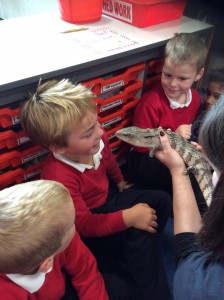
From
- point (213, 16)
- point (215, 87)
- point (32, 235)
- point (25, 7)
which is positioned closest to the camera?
point (32, 235)

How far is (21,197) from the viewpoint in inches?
27.5

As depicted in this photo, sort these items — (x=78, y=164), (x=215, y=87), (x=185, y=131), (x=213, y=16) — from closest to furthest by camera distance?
(x=78, y=164) < (x=185, y=131) < (x=215, y=87) < (x=213, y=16)

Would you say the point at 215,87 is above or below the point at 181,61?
below

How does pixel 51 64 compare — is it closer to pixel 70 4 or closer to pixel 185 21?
pixel 70 4

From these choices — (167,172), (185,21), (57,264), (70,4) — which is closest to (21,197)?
(57,264)

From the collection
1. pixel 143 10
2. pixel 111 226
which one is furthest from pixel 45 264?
pixel 143 10

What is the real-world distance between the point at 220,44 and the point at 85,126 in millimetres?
1683

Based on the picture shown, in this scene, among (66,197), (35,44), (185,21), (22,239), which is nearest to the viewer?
(22,239)

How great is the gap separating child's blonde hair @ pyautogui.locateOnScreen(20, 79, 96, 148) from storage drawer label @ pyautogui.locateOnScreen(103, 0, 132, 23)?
74 centimetres

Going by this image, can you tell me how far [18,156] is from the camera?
111 centimetres

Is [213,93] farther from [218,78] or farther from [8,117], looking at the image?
[8,117]

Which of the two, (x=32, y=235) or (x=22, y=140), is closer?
(x=32, y=235)

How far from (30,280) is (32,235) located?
178 mm

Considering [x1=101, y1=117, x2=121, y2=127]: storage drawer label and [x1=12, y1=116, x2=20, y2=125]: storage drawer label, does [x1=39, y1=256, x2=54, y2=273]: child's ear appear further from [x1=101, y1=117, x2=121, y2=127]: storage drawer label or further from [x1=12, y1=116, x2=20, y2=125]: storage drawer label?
[x1=101, y1=117, x2=121, y2=127]: storage drawer label
